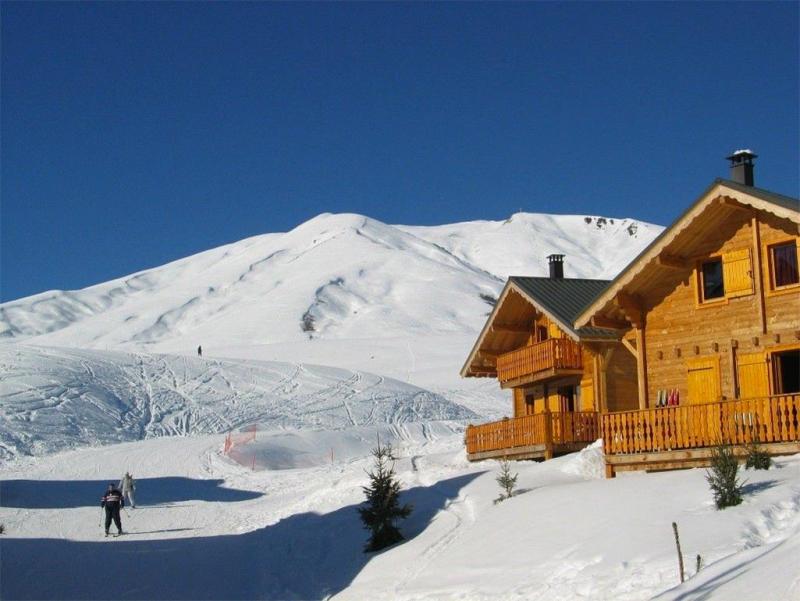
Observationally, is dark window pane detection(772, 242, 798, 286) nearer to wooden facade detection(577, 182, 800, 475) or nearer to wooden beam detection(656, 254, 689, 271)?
wooden facade detection(577, 182, 800, 475)

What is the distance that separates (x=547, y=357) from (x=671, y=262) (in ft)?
28.2

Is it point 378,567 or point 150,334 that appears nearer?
point 378,567

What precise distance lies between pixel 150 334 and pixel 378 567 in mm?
163200

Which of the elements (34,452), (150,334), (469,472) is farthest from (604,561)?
(150,334)

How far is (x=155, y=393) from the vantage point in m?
66.7

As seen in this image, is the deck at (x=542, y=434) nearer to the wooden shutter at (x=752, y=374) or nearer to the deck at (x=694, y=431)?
the deck at (x=694, y=431)

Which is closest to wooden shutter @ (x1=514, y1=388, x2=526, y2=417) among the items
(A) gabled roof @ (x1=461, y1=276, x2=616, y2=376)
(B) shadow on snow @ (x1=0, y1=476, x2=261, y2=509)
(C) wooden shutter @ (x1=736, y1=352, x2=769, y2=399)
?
(A) gabled roof @ (x1=461, y1=276, x2=616, y2=376)

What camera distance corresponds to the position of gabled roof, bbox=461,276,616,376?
31981 millimetres

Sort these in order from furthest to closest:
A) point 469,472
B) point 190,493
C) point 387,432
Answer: point 387,432, point 190,493, point 469,472

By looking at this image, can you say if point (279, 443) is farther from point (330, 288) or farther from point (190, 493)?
point (330, 288)

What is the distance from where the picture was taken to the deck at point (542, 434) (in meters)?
30.3

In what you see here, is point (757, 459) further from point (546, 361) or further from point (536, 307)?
point (536, 307)

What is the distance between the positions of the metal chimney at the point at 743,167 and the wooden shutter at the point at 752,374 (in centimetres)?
464

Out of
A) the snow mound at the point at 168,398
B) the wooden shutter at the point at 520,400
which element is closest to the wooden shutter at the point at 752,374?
the wooden shutter at the point at 520,400
